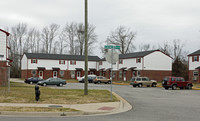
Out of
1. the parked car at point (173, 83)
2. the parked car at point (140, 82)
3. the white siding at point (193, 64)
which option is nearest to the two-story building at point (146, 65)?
the white siding at point (193, 64)

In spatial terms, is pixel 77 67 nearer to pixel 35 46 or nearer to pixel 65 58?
pixel 65 58

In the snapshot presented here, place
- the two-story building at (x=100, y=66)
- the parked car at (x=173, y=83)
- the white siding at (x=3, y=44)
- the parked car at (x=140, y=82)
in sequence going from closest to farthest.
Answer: the white siding at (x=3, y=44) < the parked car at (x=173, y=83) < the parked car at (x=140, y=82) < the two-story building at (x=100, y=66)

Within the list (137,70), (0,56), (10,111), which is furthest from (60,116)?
(137,70)

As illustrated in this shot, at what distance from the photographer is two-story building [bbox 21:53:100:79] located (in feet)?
207

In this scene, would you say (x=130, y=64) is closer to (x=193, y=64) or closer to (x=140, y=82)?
(x=193, y=64)

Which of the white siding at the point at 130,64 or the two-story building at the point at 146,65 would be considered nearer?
the two-story building at the point at 146,65

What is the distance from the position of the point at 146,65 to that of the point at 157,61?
306cm

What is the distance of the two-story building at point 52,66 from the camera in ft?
207

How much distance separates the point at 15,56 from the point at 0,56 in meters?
55.6

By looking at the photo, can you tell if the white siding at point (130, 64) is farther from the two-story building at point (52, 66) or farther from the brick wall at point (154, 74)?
the two-story building at point (52, 66)

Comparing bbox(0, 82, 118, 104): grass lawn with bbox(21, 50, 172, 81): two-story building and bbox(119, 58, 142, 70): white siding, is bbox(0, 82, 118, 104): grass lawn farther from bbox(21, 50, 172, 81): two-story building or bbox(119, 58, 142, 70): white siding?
bbox(21, 50, 172, 81): two-story building

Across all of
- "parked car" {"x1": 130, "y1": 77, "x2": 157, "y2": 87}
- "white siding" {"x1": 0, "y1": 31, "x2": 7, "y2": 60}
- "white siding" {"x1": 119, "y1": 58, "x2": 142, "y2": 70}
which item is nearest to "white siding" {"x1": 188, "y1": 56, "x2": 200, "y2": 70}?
"white siding" {"x1": 119, "y1": 58, "x2": 142, "y2": 70}

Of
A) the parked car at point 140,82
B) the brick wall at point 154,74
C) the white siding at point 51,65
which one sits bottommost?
the parked car at point 140,82

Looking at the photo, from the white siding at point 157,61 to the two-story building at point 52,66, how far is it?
19508 mm
